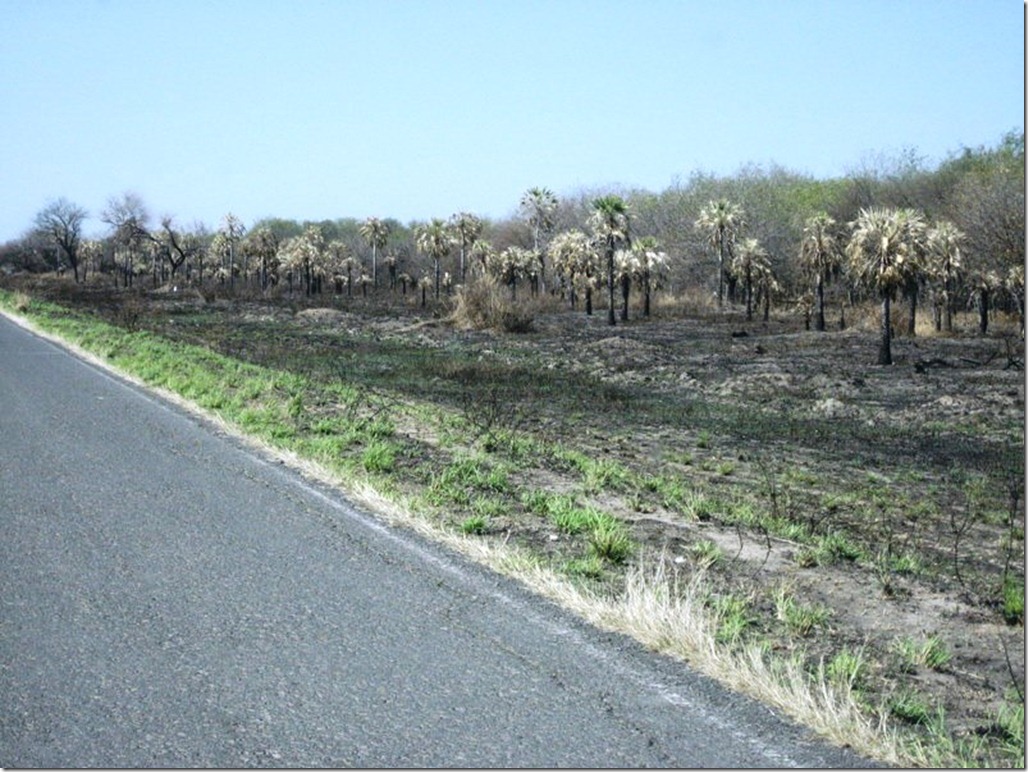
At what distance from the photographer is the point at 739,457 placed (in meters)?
16.3

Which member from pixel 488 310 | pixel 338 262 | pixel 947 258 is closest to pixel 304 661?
pixel 488 310

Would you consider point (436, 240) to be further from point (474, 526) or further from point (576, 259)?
point (474, 526)

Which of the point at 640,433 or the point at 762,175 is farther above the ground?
the point at 762,175

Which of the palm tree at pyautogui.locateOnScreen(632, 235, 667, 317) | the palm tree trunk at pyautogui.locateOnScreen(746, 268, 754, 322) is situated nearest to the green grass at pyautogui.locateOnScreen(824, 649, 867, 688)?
the palm tree trunk at pyautogui.locateOnScreen(746, 268, 754, 322)

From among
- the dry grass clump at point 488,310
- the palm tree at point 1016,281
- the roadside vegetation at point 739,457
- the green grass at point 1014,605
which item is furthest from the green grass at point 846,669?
the palm tree at point 1016,281

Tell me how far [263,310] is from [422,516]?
231 ft

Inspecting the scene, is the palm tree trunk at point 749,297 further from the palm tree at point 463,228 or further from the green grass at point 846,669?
the green grass at point 846,669

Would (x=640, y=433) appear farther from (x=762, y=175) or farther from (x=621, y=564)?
(x=762, y=175)

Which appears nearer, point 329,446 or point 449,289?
point 329,446

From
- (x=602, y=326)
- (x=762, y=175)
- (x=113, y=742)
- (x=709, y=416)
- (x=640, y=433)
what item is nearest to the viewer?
(x=113, y=742)

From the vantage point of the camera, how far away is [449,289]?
12862 centimetres

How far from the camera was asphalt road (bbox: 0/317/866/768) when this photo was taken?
4570mm

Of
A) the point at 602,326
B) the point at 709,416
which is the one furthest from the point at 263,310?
the point at 709,416

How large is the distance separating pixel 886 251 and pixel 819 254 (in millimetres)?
21934
